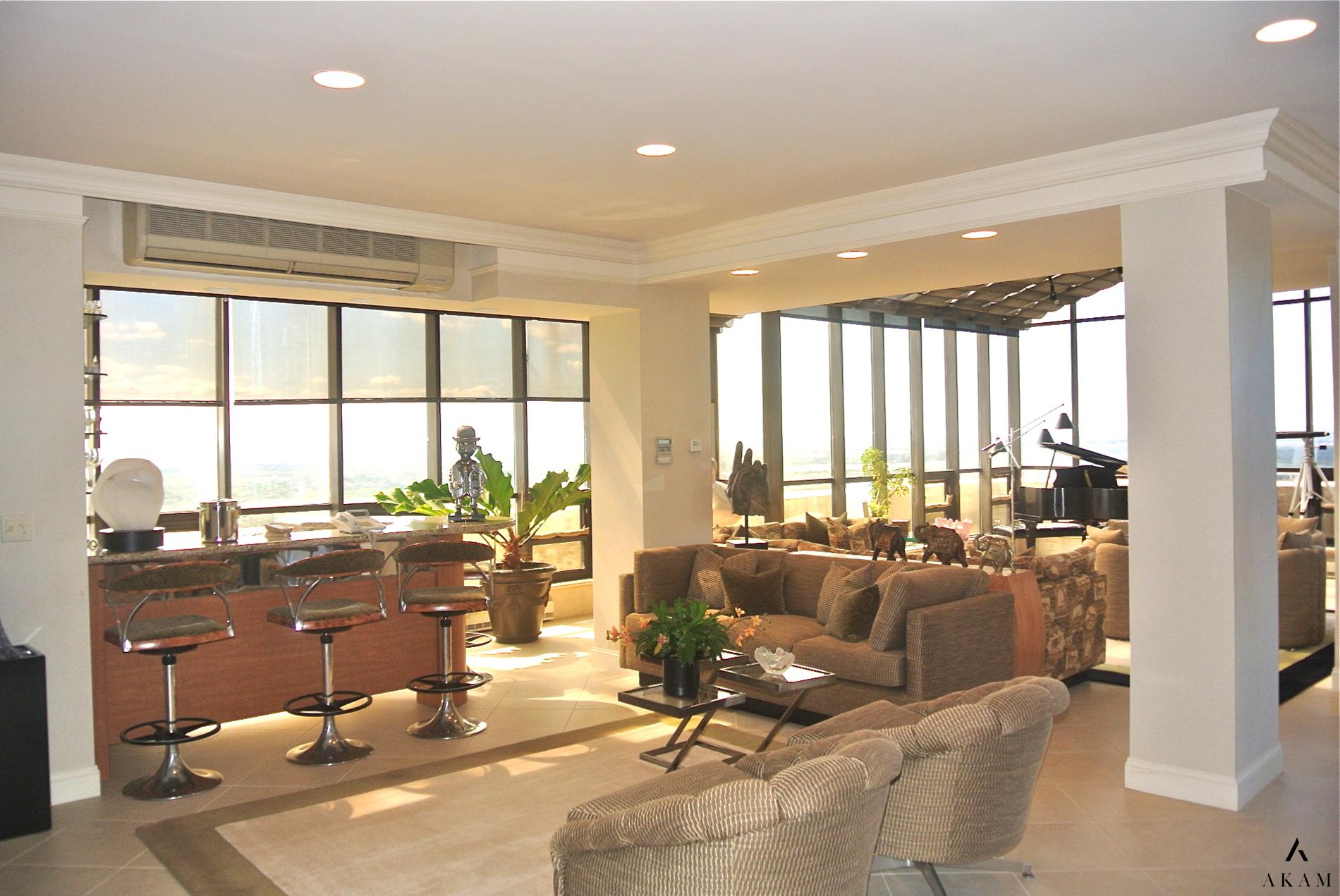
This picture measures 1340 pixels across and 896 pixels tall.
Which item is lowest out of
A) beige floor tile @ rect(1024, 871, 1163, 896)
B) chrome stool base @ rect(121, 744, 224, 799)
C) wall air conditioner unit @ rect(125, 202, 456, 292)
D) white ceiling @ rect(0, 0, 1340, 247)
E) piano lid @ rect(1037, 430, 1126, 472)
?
beige floor tile @ rect(1024, 871, 1163, 896)

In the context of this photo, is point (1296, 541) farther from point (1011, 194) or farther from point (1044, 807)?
point (1044, 807)

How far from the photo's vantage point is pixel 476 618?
8.66 m

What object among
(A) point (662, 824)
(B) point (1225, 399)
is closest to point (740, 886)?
(A) point (662, 824)

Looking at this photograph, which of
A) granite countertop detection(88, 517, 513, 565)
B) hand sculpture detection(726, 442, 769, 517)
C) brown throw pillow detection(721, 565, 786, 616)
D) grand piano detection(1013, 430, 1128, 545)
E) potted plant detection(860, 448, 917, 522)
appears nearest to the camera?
granite countertop detection(88, 517, 513, 565)

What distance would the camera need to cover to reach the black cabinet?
426 centimetres

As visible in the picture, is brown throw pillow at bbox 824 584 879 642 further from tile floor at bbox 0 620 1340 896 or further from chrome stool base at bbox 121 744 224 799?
chrome stool base at bbox 121 744 224 799

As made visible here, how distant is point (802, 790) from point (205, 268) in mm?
4493

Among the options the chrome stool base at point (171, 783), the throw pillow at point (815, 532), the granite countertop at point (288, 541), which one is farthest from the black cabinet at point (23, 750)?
the throw pillow at point (815, 532)

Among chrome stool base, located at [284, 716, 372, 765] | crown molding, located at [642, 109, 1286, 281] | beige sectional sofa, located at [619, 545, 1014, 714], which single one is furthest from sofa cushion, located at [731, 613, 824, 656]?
crown molding, located at [642, 109, 1286, 281]

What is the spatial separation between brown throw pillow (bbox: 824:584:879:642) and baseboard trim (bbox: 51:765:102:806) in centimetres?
375

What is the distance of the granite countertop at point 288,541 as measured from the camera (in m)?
4.99

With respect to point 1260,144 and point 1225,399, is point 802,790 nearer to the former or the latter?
point 1225,399

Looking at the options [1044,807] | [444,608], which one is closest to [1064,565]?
[1044,807]

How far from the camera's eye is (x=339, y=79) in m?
3.66
